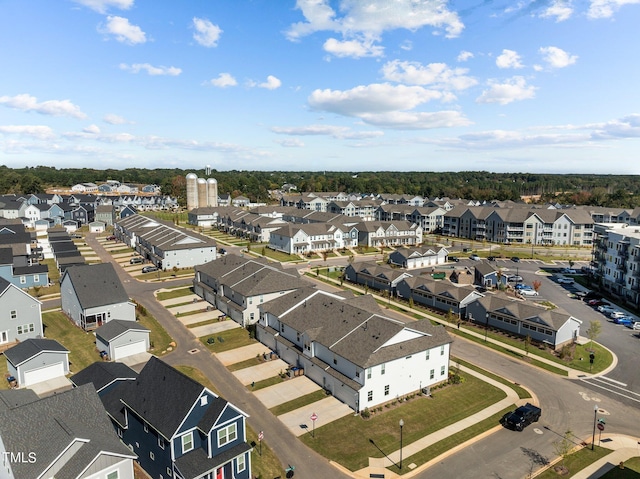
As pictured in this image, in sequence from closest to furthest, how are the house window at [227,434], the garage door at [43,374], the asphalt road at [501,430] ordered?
the house window at [227,434] → the asphalt road at [501,430] → the garage door at [43,374]

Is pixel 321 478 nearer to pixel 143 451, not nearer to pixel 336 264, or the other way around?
pixel 143 451

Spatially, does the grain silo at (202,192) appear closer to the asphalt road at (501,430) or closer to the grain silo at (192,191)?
the grain silo at (192,191)

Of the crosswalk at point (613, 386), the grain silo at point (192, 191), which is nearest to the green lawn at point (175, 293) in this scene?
the crosswalk at point (613, 386)

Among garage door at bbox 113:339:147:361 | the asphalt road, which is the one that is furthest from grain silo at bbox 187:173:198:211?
garage door at bbox 113:339:147:361

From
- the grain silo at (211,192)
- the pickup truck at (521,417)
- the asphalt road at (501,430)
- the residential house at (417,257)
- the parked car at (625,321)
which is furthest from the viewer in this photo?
the grain silo at (211,192)

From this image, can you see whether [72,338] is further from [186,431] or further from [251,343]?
[186,431]
